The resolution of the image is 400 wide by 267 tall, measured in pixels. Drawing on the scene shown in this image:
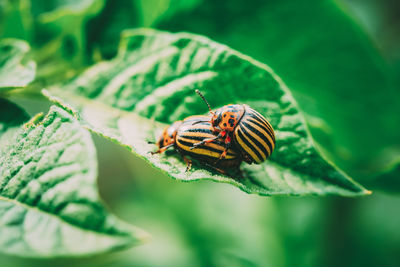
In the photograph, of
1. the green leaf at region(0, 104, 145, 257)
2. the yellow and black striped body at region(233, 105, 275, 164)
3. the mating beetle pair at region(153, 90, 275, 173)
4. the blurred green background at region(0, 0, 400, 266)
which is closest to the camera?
the green leaf at region(0, 104, 145, 257)

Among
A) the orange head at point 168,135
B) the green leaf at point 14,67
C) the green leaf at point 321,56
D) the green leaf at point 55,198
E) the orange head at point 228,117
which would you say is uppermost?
the green leaf at point 321,56

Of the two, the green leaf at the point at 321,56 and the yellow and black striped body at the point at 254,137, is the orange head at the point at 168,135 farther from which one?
the green leaf at the point at 321,56

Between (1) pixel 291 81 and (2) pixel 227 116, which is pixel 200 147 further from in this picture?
(1) pixel 291 81

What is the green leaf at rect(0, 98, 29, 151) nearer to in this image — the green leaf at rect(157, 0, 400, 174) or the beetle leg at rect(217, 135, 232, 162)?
the beetle leg at rect(217, 135, 232, 162)

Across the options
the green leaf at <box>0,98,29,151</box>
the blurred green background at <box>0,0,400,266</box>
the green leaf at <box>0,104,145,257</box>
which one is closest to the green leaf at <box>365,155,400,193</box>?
the blurred green background at <box>0,0,400,266</box>

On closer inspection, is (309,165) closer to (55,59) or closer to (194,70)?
(194,70)

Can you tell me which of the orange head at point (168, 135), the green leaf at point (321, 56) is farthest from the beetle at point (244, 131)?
the green leaf at point (321, 56)

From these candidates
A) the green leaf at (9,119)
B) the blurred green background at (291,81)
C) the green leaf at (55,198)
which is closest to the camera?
the green leaf at (55,198)

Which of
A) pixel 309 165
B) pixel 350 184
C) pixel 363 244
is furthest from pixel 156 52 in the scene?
pixel 363 244
